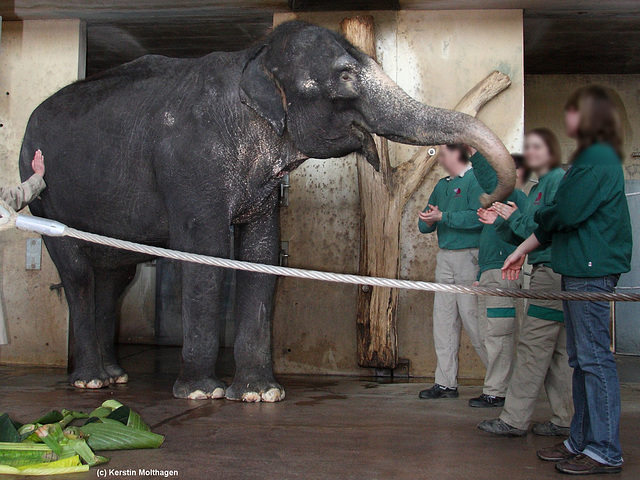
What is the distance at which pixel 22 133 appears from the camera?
6965mm

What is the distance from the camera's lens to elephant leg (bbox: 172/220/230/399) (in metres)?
4.68

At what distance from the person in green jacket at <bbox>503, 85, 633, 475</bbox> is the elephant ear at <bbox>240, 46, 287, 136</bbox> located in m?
1.93

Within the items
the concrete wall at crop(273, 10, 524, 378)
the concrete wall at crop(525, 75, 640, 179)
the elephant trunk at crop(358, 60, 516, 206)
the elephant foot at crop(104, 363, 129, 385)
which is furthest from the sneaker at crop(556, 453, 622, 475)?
the concrete wall at crop(525, 75, 640, 179)

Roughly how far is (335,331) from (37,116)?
313 centimetres

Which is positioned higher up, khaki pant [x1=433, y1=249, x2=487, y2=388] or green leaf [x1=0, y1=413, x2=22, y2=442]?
khaki pant [x1=433, y1=249, x2=487, y2=388]

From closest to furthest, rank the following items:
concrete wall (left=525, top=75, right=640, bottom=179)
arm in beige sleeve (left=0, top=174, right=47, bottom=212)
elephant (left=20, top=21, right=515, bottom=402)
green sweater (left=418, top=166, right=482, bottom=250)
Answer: elephant (left=20, top=21, right=515, bottom=402), arm in beige sleeve (left=0, top=174, right=47, bottom=212), green sweater (left=418, top=166, right=482, bottom=250), concrete wall (left=525, top=75, right=640, bottom=179)

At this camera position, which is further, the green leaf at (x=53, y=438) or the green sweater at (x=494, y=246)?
the green sweater at (x=494, y=246)

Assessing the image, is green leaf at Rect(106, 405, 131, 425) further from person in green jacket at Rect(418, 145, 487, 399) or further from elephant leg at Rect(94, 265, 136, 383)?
person in green jacket at Rect(418, 145, 487, 399)

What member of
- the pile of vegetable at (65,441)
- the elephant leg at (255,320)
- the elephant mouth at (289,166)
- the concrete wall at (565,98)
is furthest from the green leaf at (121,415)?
the concrete wall at (565,98)

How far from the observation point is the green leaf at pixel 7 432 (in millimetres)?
3269

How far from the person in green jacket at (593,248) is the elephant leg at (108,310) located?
3.54 metres

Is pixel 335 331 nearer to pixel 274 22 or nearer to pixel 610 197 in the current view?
pixel 274 22

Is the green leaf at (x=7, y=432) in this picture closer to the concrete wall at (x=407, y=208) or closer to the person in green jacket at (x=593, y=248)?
the person in green jacket at (x=593, y=248)

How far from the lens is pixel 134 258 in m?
5.49
